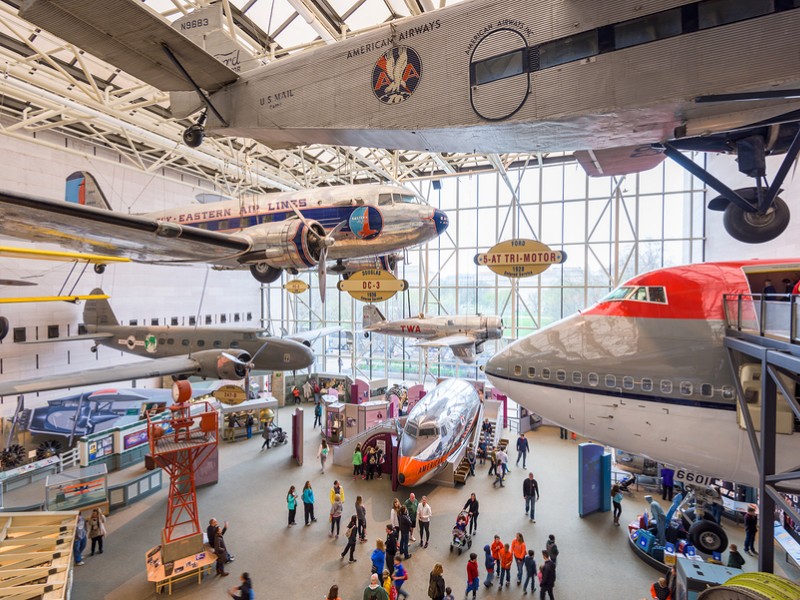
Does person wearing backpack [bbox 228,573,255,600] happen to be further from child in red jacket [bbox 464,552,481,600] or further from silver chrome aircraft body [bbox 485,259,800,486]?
silver chrome aircraft body [bbox 485,259,800,486]

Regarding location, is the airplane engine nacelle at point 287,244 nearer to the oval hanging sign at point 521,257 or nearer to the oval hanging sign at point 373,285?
the oval hanging sign at point 373,285

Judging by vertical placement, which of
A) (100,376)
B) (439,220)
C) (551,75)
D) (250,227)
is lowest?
(100,376)

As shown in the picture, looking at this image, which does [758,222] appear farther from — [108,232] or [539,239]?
[539,239]

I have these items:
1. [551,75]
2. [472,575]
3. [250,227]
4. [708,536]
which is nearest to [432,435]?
[472,575]

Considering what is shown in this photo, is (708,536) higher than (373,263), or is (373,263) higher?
(373,263)

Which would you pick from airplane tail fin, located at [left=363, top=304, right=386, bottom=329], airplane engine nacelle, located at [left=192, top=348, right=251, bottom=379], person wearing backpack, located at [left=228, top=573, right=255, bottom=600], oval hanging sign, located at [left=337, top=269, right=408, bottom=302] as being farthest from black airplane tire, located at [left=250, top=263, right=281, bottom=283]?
airplane tail fin, located at [left=363, top=304, right=386, bottom=329]

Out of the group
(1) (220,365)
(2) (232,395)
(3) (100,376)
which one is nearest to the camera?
(3) (100,376)

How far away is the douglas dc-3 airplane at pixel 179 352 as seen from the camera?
11.8 metres

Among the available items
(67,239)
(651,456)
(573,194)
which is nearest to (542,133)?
(651,456)

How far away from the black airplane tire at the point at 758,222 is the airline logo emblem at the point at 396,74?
4.28 metres

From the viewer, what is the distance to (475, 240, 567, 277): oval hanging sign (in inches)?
387

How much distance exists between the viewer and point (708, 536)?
6.71 meters

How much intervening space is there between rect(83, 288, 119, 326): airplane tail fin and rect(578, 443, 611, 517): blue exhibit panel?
20.4 meters

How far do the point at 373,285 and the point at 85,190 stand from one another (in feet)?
37.2
